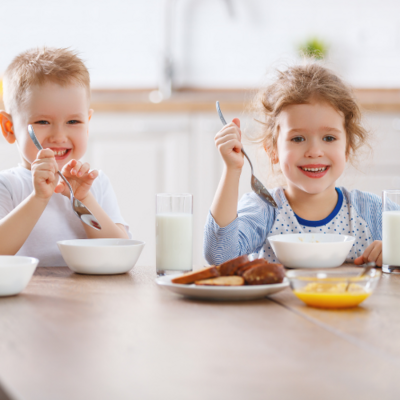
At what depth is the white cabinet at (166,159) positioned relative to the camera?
2869 millimetres

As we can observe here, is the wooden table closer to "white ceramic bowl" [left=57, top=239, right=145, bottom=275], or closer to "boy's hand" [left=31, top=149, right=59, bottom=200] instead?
"white ceramic bowl" [left=57, top=239, right=145, bottom=275]

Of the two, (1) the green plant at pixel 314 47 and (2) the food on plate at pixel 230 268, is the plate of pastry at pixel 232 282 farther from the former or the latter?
(1) the green plant at pixel 314 47

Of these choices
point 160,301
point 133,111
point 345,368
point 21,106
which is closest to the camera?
point 345,368

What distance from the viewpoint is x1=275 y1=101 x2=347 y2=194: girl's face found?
5.32 ft

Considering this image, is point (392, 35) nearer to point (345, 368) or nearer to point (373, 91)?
point (373, 91)

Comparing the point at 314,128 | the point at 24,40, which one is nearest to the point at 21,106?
the point at 314,128

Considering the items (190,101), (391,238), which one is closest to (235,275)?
(391,238)

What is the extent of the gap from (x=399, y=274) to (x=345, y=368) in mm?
692

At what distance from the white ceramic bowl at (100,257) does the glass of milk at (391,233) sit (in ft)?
1.75

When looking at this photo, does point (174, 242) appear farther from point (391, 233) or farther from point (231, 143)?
point (391, 233)

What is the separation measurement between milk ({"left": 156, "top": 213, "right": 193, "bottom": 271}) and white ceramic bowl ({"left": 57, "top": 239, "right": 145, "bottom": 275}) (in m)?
0.06

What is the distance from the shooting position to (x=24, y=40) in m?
3.04

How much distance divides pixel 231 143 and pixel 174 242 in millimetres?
344

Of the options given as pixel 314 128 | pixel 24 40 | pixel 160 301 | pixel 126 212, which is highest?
pixel 24 40
